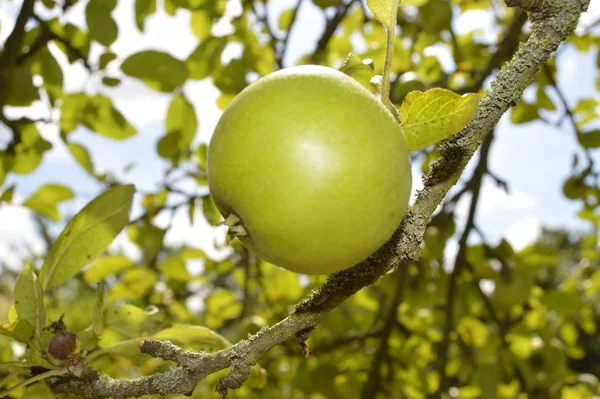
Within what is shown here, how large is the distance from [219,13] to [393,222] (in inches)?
56.0

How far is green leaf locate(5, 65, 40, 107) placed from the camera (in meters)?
1.49

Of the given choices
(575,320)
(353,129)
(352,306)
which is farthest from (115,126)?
(575,320)

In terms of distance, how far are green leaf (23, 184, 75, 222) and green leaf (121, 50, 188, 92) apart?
1.65 ft

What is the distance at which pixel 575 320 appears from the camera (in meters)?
3.21

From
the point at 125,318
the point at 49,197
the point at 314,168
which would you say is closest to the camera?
the point at 314,168

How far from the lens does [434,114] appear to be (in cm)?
59

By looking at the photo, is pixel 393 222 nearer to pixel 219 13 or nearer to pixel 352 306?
pixel 219 13

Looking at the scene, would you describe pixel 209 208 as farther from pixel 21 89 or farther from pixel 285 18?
pixel 285 18

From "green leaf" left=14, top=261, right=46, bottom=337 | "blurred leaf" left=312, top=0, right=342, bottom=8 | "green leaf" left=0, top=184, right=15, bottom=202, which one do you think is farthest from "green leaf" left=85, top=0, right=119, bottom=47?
"green leaf" left=14, top=261, right=46, bottom=337

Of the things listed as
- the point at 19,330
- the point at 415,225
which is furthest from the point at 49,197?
the point at 415,225

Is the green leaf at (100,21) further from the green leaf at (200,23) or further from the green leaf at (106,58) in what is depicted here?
the green leaf at (200,23)

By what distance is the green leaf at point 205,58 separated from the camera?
1.61m

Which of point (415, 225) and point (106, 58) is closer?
point (415, 225)

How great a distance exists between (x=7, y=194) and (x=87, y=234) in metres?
0.78
